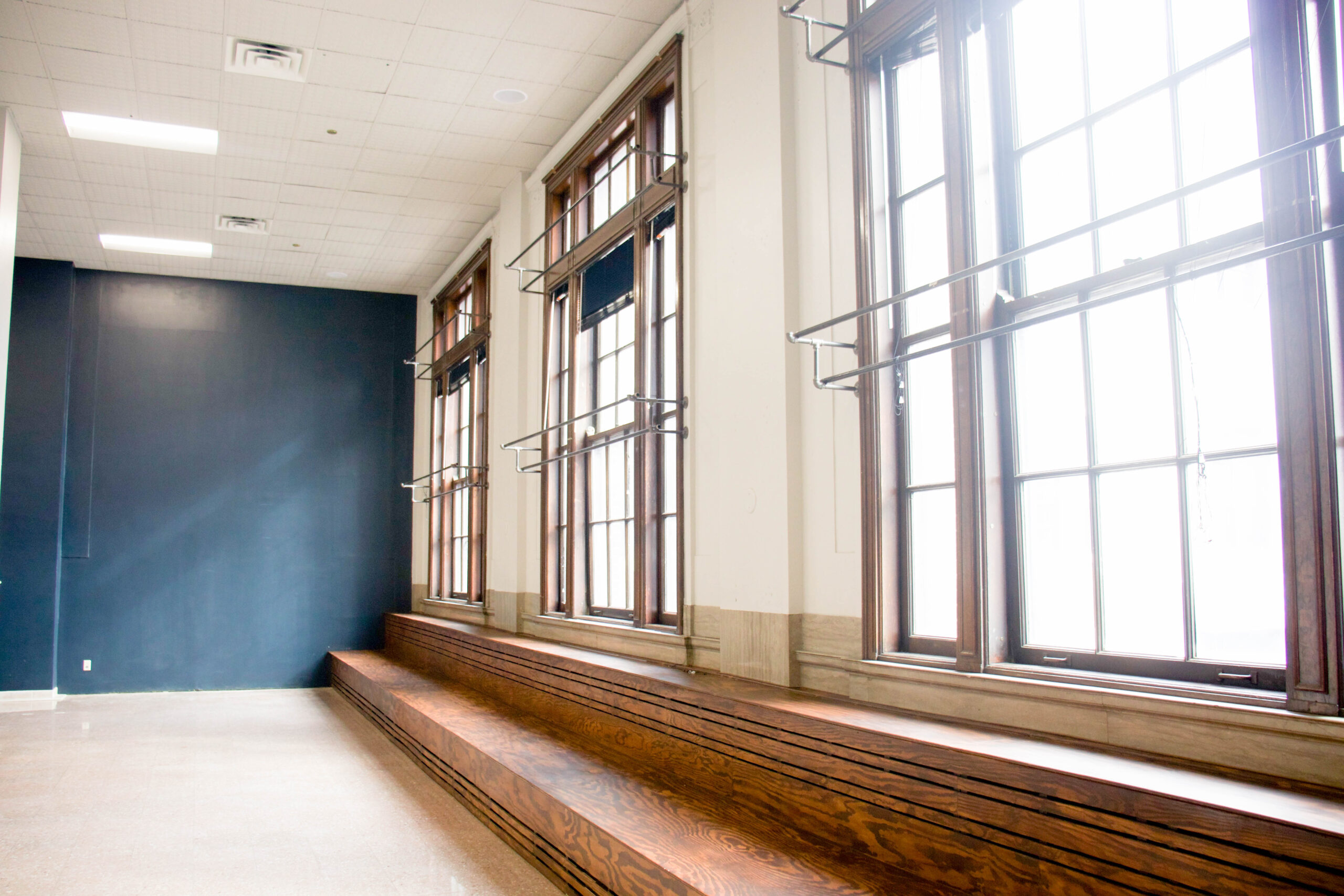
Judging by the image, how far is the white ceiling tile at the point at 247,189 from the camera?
669 centimetres

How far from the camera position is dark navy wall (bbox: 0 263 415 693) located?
859 cm

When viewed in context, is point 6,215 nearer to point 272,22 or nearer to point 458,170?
point 272,22

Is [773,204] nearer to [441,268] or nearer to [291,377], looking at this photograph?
[441,268]

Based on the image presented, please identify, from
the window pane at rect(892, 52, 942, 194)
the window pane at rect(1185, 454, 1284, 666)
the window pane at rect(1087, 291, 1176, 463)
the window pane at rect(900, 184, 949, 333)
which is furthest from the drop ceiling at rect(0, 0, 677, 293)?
the window pane at rect(1185, 454, 1284, 666)

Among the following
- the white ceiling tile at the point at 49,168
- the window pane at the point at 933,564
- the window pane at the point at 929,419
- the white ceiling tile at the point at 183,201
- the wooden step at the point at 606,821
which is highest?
the white ceiling tile at the point at 183,201

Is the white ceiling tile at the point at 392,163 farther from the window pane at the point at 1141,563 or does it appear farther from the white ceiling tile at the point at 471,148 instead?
the window pane at the point at 1141,563

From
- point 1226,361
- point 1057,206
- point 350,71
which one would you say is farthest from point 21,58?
point 1226,361

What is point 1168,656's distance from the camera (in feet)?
7.39

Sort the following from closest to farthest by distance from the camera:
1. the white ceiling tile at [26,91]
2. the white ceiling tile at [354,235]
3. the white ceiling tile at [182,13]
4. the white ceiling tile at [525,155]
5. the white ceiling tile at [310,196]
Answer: the white ceiling tile at [182,13] < the white ceiling tile at [26,91] < the white ceiling tile at [525,155] < the white ceiling tile at [310,196] < the white ceiling tile at [354,235]

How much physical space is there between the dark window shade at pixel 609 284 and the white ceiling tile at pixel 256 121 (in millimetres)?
2027

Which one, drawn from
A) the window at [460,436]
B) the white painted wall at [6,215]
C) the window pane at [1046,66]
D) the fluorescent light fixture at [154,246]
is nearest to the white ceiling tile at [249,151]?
the white painted wall at [6,215]

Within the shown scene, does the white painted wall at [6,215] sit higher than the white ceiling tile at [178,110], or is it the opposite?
the white ceiling tile at [178,110]

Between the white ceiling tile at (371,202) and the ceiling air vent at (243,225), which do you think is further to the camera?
the ceiling air vent at (243,225)

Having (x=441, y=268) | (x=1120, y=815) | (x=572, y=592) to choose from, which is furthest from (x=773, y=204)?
(x=441, y=268)
